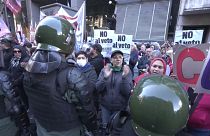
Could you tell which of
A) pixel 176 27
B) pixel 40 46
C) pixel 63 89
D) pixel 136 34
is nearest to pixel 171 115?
pixel 63 89

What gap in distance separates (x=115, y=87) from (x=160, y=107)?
2.73 meters

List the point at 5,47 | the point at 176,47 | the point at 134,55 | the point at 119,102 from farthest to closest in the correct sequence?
the point at 134,55 → the point at 5,47 → the point at 119,102 → the point at 176,47

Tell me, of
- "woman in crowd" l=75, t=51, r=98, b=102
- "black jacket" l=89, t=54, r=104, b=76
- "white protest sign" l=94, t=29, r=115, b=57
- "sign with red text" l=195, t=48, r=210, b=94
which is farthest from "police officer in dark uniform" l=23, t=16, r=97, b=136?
"white protest sign" l=94, t=29, r=115, b=57

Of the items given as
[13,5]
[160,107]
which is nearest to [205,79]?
[160,107]

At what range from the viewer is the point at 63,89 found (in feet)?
8.14

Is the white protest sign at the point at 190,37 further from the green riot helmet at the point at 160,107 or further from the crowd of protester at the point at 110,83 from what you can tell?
the green riot helmet at the point at 160,107

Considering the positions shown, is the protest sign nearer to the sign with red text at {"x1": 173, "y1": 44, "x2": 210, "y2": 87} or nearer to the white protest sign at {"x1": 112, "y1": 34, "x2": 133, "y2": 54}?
the white protest sign at {"x1": 112, "y1": 34, "x2": 133, "y2": 54}

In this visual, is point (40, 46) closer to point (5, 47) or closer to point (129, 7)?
point (5, 47)

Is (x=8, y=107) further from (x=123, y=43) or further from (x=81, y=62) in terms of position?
(x=123, y=43)

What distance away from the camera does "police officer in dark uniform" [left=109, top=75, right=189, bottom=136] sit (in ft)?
5.79

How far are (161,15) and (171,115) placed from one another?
18535 millimetres

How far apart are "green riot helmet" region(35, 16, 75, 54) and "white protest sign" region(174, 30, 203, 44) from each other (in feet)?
14.7

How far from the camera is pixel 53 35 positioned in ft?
8.52

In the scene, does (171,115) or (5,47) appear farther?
(5,47)
